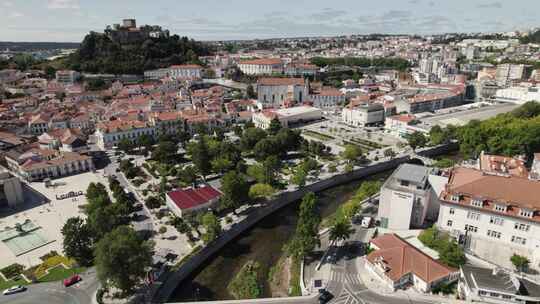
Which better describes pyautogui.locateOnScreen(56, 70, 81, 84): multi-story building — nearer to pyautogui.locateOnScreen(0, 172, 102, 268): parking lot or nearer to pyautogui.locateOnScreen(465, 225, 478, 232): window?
pyautogui.locateOnScreen(0, 172, 102, 268): parking lot

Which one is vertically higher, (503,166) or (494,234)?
(503,166)

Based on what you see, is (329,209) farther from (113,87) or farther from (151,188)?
(113,87)

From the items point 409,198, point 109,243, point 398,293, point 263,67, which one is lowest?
point 398,293

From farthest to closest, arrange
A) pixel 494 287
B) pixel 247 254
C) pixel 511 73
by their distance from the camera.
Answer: pixel 511 73, pixel 247 254, pixel 494 287

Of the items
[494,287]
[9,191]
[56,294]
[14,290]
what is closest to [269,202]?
[56,294]

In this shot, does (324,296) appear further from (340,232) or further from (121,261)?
(121,261)

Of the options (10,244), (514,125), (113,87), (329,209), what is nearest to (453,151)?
(514,125)

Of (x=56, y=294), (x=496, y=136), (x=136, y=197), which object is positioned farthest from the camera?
(x=496, y=136)
